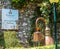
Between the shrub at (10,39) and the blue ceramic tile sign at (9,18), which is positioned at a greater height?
the blue ceramic tile sign at (9,18)

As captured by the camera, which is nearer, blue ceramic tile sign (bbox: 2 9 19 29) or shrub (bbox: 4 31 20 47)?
shrub (bbox: 4 31 20 47)

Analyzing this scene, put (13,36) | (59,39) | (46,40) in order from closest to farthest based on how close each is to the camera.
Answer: (13,36) → (46,40) → (59,39)

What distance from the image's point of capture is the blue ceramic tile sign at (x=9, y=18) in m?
12.0

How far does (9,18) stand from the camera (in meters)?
12.1

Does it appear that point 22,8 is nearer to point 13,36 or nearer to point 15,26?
point 15,26

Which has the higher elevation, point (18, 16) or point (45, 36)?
A: point (18, 16)

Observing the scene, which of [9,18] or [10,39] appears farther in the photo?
[9,18]

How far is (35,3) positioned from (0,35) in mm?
2118

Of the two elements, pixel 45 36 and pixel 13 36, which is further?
pixel 45 36

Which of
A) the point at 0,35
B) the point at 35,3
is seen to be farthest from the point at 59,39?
the point at 0,35

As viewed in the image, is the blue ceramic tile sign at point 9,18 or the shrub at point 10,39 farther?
the blue ceramic tile sign at point 9,18

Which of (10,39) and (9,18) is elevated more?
(9,18)

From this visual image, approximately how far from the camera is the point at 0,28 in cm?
1202

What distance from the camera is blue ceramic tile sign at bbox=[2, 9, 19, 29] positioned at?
12008 millimetres
